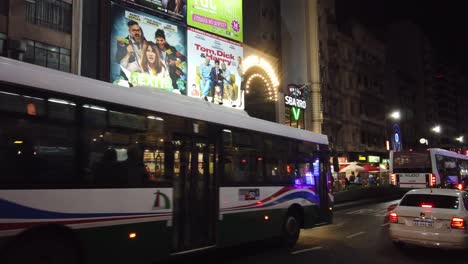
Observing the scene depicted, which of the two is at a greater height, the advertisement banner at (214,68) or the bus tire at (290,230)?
the advertisement banner at (214,68)

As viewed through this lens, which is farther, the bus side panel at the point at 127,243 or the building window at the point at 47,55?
the building window at the point at 47,55

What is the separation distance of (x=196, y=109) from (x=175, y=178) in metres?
1.64

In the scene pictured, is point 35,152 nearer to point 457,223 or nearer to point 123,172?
point 123,172

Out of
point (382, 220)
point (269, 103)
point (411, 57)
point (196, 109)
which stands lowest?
point (382, 220)

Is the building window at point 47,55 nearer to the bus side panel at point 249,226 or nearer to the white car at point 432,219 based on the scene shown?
the bus side panel at point 249,226

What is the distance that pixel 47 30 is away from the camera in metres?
21.4

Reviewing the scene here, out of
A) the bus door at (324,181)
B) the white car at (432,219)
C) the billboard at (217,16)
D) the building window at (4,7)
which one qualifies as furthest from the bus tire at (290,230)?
the billboard at (217,16)

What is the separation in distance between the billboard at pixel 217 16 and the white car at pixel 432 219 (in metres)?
20.2

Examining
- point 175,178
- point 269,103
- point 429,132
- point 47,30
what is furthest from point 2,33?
point 429,132

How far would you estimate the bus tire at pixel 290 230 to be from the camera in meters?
12.3

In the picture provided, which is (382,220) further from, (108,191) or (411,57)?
(411,57)

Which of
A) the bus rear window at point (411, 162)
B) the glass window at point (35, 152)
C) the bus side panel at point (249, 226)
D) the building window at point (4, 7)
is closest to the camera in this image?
the glass window at point (35, 152)

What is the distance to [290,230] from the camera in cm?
1253

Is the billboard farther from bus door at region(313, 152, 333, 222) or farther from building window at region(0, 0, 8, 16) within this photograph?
bus door at region(313, 152, 333, 222)
